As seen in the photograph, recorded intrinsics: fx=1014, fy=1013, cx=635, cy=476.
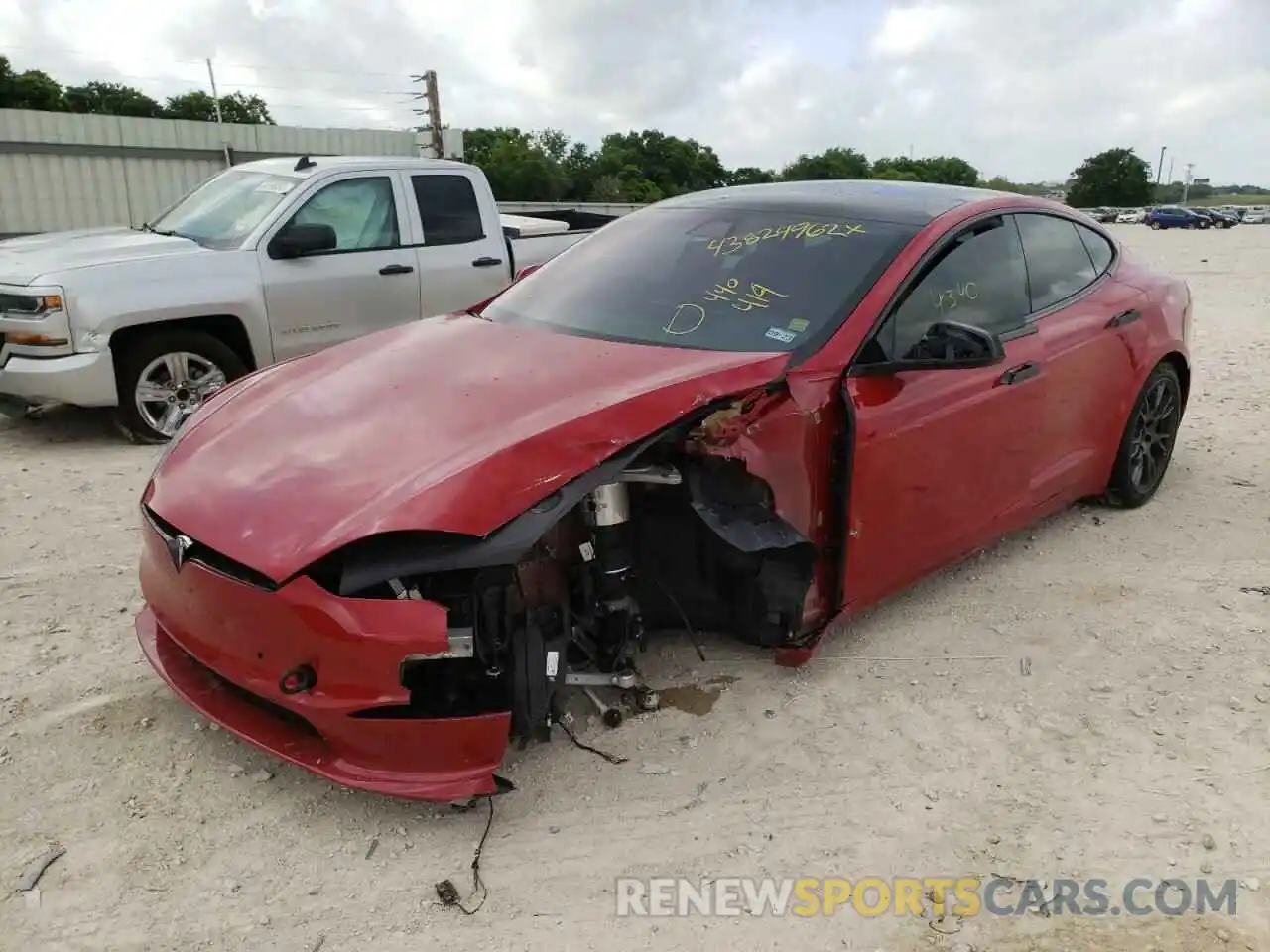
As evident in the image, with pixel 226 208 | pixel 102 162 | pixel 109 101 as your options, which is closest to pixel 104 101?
pixel 109 101

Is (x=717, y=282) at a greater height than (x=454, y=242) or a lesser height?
lesser

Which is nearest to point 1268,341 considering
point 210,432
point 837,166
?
point 210,432

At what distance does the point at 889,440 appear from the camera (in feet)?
11.1

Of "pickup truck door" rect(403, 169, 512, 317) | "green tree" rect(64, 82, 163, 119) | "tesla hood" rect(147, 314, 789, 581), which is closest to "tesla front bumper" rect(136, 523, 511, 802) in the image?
"tesla hood" rect(147, 314, 789, 581)

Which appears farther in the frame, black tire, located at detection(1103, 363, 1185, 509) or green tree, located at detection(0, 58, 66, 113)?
green tree, located at detection(0, 58, 66, 113)

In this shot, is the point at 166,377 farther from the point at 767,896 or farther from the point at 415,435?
the point at 767,896

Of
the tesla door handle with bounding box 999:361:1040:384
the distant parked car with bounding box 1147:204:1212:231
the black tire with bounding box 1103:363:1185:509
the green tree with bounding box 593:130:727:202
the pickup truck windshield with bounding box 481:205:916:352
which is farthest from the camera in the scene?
the green tree with bounding box 593:130:727:202

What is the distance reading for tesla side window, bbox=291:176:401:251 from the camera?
22.5 ft

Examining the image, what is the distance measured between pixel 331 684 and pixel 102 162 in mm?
20495

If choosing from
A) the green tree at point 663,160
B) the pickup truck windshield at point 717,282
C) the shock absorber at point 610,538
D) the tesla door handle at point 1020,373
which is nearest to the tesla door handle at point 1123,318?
the tesla door handle at point 1020,373

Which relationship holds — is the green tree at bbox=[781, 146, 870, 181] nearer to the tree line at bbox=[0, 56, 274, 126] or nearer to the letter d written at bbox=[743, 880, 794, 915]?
the tree line at bbox=[0, 56, 274, 126]

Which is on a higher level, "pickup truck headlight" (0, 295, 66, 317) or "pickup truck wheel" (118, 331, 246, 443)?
"pickup truck headlight" (0, 295, 66, 317)

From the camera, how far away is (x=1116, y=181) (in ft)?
322

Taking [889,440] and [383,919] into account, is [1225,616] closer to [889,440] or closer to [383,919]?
[889,440]
